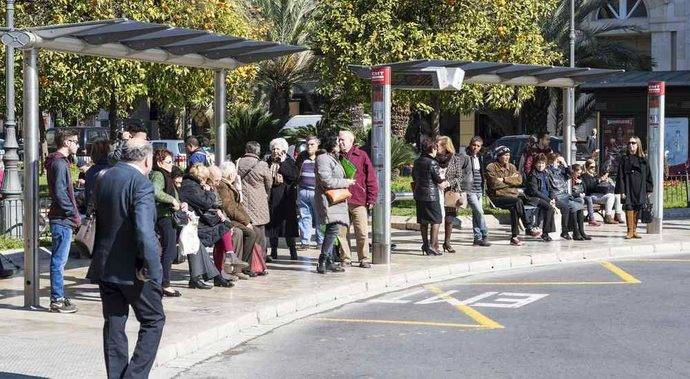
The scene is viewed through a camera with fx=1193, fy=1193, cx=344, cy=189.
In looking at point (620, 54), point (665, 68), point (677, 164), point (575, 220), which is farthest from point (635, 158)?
point (665, 68)

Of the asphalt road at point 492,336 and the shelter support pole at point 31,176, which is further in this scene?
the shelter support pole at point 31,176

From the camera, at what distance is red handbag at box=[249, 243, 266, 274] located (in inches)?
562

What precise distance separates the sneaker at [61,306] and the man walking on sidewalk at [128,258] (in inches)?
149

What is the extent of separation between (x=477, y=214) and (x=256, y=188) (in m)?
4.50

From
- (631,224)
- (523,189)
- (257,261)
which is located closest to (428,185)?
(257,261)

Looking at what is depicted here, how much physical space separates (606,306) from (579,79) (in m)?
8.56

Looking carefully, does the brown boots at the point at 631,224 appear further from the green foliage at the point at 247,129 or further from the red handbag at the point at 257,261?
the green foliage at the point at 247,129

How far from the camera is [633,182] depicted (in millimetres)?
19297

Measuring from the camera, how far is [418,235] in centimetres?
2011

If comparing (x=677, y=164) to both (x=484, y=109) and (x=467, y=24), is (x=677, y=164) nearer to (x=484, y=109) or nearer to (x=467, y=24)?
(x=467, y=24)

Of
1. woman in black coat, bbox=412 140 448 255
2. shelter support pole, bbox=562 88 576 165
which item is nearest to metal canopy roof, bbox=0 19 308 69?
woman in black coat, bbox=412 140 448 255

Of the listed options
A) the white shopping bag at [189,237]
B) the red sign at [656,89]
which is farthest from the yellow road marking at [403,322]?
the red sign at [656,89]

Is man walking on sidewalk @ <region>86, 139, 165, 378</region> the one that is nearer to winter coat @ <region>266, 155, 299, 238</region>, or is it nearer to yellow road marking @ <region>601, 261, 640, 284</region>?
yellow road marking @ <region>601, 261, 640, 284</region>

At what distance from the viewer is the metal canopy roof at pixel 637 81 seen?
29344mm
